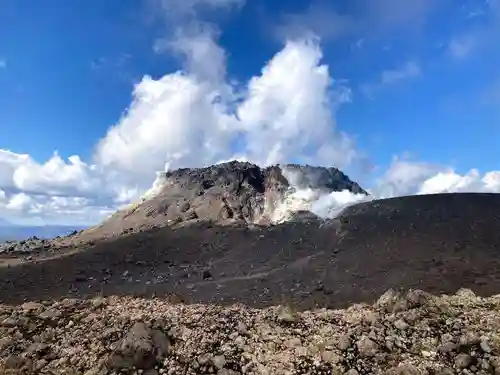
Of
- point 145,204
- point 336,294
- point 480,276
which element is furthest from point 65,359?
point 145,204

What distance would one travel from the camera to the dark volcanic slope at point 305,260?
2255 cm

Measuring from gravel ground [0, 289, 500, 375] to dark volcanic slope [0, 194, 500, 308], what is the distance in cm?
858

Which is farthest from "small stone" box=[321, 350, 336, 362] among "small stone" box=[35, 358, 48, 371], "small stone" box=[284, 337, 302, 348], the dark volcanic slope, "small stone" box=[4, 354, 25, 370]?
the dark volcanic slope

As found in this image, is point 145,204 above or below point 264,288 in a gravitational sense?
above

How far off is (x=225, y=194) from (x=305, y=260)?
2890 cm

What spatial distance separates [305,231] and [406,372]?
2719cm

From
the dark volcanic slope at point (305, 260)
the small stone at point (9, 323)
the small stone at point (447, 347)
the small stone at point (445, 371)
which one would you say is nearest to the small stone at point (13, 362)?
the small stone at point (9, 323)

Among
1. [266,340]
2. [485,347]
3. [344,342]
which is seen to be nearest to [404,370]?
[344,342]

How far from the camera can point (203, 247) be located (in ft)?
123

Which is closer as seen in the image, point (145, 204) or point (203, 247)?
point (203, 247)

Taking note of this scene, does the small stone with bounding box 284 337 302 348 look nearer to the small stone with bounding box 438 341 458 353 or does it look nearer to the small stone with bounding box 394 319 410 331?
the small stone with bounding box 394 319 410 331

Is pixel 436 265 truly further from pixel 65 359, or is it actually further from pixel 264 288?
pixel 65 359

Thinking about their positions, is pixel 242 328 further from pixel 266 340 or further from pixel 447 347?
pixel 447 347

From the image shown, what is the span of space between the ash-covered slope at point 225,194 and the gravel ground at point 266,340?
36.4 m
